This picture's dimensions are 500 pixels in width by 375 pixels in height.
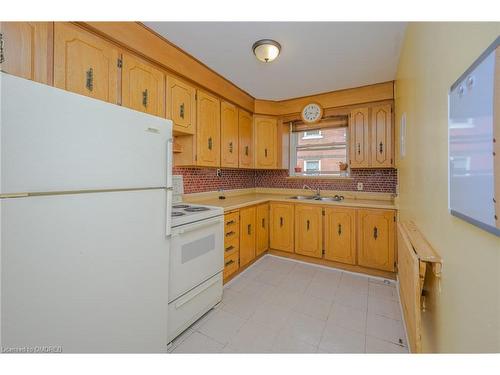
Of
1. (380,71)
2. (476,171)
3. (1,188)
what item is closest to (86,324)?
(1,188)

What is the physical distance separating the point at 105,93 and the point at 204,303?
1851mm

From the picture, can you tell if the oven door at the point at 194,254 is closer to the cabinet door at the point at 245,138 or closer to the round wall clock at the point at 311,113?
the cabinet door at the point at 245,138

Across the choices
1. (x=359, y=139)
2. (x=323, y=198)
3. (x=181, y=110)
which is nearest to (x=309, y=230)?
(x=323, y=198)

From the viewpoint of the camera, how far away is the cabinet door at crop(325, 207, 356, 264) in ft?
8.70

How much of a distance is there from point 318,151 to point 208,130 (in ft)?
6.28

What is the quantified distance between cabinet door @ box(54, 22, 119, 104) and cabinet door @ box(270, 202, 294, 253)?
7.72ft

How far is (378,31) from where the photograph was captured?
174 cm

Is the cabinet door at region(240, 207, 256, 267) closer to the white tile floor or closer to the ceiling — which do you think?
the white tile floor

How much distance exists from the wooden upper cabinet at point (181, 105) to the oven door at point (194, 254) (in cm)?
104

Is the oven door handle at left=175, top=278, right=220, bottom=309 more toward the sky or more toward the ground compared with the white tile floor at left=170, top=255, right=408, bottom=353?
more toward the sky

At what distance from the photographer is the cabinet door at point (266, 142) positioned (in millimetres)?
3428

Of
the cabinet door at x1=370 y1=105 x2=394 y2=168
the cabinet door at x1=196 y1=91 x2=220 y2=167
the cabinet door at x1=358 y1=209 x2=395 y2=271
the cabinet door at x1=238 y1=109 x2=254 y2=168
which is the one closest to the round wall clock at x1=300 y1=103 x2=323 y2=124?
the cabinet door at x1=370 y1=105 x2=394 y2=168

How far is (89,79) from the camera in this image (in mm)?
1434

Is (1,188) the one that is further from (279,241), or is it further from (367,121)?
(367,121)
